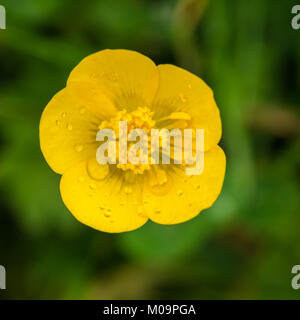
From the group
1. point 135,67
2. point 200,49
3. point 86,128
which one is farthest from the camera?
point 200,49

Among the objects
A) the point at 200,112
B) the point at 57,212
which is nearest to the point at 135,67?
the point at 200,112

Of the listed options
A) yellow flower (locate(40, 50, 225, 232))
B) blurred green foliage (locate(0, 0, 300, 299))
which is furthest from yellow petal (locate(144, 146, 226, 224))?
blurred green foliage (locate(0, 0, 300, 299))

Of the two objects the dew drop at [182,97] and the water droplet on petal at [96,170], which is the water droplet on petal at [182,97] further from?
the water droplet on petal at [96,170]

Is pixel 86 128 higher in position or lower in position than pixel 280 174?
lower

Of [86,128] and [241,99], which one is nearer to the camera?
[86,128]

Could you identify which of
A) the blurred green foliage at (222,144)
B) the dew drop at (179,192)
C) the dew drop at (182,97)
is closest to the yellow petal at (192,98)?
the dew drop at (182,97)

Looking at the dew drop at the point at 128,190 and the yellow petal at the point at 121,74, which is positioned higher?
the yellow petal at the point at 121,74

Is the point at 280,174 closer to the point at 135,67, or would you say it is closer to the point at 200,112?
the point at 200,112
